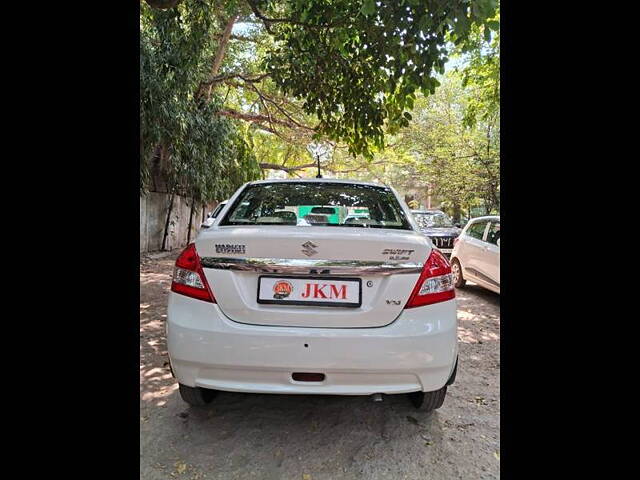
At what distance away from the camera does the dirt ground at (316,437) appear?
187 centimetres

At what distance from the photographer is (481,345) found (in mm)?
3844

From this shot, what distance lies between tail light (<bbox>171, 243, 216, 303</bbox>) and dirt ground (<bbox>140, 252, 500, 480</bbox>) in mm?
845

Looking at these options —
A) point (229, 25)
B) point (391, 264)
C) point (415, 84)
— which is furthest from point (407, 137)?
point (391, 264)

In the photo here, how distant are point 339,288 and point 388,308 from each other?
0.25 m

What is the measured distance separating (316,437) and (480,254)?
441 cm

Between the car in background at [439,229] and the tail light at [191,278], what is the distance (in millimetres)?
6284

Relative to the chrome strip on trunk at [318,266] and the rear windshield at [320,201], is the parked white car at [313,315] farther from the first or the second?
the rear windshield at [320,201]

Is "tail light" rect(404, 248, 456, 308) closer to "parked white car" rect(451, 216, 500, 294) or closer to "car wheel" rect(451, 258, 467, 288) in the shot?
Result: "parked white car" rect(451, 216, 500, 294)

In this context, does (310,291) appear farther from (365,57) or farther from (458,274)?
(458,274)

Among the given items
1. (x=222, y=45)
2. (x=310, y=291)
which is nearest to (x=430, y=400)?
(x=310, y=291)

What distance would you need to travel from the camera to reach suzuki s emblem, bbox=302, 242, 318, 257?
71.7 inches

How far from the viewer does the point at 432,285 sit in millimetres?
1864

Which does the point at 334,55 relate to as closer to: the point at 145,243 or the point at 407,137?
the point at 145,243

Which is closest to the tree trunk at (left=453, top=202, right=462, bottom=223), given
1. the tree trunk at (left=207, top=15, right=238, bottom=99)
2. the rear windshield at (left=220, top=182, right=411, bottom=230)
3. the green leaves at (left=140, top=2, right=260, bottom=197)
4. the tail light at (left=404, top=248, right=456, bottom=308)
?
the green leaves at (left=140, top=2, right=260, bottom=197)
